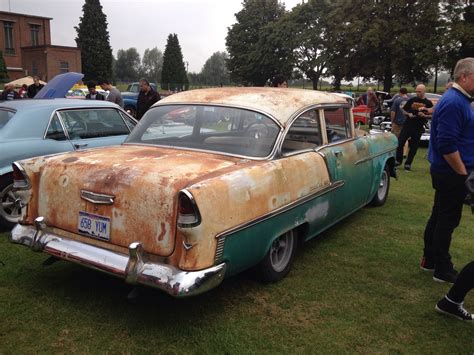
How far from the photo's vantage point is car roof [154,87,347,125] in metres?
3.94

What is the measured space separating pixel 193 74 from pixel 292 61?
57821mm

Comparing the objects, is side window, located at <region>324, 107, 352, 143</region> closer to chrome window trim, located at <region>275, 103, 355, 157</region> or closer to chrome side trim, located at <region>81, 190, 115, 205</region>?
chrome window trim, located at <region>275, 103, 355, 157</region>

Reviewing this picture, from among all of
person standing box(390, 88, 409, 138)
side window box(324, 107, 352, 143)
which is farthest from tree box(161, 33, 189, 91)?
side window box(324, 107, 352, 143)

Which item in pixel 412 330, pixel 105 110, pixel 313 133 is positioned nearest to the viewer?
pixel 412 330

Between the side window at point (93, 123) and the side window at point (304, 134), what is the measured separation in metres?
2.96

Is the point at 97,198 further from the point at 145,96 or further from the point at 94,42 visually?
the point at 94,42

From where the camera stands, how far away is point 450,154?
347 centimetres

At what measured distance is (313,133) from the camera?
4406 millimetres

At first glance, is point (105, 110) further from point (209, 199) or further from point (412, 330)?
point (412, 330)

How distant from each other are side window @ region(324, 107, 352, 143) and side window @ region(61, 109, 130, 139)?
300cm

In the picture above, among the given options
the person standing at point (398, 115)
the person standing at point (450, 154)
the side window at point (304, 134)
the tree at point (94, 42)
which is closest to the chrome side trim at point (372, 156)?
the side window at point (304, 134)

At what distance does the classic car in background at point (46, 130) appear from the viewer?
494cm

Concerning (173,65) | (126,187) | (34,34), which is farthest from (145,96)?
(173,65)

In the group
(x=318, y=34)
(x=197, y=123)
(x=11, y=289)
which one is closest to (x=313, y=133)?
(x=197, y=123)
